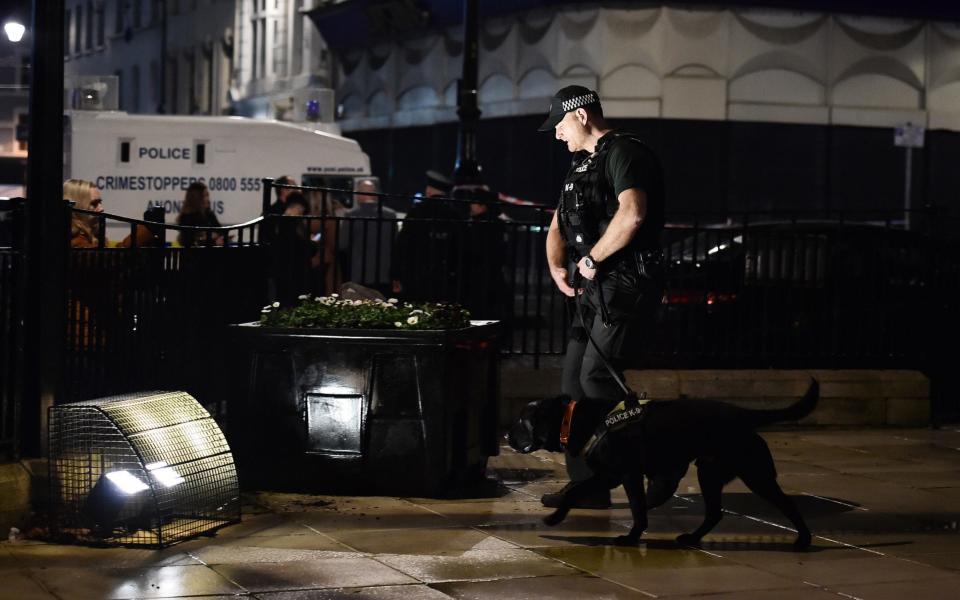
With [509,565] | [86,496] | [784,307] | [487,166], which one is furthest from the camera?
[487,166]

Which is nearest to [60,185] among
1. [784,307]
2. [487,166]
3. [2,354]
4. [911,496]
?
[2,354]

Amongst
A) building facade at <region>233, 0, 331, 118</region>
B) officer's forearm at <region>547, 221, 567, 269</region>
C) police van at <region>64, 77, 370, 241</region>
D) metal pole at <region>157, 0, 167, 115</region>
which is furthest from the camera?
metal pole at <region>157, 0, 167, 115</region>

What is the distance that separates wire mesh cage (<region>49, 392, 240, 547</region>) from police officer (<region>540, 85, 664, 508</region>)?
5.70 feet

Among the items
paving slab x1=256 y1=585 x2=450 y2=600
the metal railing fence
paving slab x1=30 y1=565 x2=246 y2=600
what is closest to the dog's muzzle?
paving slab x1=256 y1=585 x2=450 y2=600

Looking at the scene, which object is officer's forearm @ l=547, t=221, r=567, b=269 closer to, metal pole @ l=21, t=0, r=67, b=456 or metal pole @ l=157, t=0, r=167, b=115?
metal pole @ l=21, t=0, r=67, b=456

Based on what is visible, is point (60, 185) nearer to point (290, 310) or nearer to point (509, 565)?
point (290, 310)

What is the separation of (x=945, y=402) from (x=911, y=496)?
3.62 meters

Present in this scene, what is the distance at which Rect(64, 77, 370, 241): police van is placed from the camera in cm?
2141

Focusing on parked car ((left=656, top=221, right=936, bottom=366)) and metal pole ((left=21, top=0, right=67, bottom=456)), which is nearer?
metal pole ((left=21, top=0, right=67, bottom=456))

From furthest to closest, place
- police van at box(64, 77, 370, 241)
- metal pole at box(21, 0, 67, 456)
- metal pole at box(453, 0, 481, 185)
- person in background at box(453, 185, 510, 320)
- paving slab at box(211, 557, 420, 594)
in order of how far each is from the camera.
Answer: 1. police van at box(64, 77, 370, 241)
2. metal pole at box(453, 0, 481, 185)
3. person in background at box(453, 185, 510, 320)
4. metal pole at box(21, 0, 67, 456)
5. paving slab at box(211, 557, 420, 594)

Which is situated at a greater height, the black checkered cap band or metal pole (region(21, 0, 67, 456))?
the black checkered cap band

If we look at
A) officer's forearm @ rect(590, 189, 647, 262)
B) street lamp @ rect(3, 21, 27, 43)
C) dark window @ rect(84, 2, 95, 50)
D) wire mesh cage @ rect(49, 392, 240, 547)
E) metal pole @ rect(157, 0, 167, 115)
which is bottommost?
wire mesh cage @ rect(49, 392, 240, 547)

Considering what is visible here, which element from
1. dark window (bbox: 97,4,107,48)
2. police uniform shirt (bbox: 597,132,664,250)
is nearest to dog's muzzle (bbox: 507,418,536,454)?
police uniform shirt (bbox: 597,132,664,250)

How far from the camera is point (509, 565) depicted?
654cm
